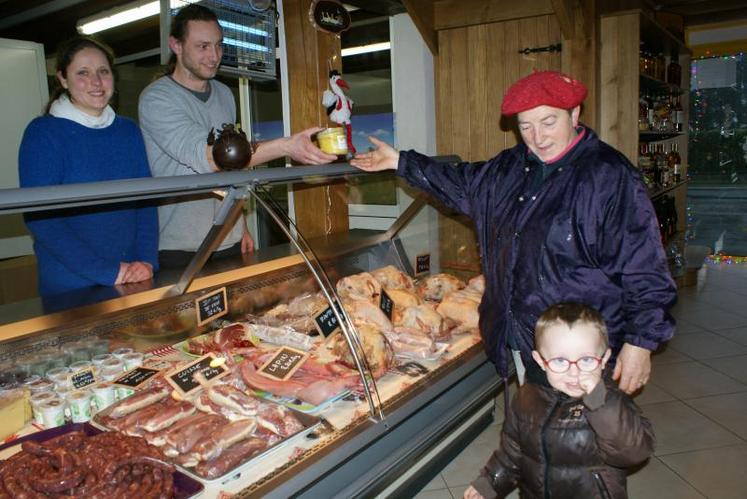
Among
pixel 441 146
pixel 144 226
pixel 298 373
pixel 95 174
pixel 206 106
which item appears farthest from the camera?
pixel 441 146

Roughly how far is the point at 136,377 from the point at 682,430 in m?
3.39

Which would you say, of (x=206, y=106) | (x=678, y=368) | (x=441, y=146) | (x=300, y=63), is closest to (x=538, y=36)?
(x=441, y=146)

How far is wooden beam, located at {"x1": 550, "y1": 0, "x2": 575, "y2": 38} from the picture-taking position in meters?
4.60

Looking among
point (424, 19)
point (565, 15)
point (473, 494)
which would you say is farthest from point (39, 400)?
point (424, 19)

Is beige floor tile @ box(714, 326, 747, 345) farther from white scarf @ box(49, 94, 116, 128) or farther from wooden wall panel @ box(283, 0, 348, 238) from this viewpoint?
white scarf @ box(49, 94, 116, 128)

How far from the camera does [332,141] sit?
245 cm

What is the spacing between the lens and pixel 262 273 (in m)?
2.64

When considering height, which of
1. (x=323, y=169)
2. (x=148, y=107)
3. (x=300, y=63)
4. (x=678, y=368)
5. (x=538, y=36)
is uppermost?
(x=538, y=36)

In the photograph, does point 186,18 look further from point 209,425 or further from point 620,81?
point 620,81

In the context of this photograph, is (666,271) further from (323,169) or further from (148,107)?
(148,107)

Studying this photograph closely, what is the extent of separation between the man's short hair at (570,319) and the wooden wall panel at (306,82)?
2.42 meters

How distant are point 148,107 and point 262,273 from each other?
0.90 metres

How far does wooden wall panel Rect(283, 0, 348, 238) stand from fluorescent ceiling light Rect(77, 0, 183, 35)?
227cm

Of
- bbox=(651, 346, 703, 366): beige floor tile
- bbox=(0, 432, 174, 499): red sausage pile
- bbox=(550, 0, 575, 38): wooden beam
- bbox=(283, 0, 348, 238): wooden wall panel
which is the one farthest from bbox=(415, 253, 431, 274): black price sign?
bbox=(651, 346, 703, 366): beige floor tile
